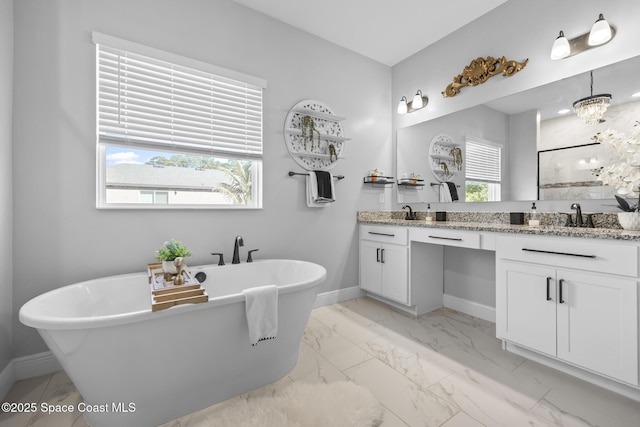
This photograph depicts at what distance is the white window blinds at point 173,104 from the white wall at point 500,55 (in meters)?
1.90

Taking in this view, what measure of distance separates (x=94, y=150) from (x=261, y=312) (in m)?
1.64

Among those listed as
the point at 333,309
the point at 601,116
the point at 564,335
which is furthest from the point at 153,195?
the point at 601,116

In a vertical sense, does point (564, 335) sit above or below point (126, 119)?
below

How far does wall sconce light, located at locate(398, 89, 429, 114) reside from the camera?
3.11m

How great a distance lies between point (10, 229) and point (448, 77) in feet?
12.4

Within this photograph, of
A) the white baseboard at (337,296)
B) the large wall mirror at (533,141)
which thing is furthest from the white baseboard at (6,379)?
the large wall mirror at (533,141)

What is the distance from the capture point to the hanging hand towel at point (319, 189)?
2.76m

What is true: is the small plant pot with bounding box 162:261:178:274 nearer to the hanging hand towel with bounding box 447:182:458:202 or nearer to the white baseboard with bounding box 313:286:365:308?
the white baseboard with bounding box 313:286:365:308

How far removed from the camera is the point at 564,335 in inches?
66.4

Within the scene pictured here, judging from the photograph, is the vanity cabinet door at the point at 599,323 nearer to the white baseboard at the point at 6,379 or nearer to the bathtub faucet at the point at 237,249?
the bathtub faucet at the point at 237,249

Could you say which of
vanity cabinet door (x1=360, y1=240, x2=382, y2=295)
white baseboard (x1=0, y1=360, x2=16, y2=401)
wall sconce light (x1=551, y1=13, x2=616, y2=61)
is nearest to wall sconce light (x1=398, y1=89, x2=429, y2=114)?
wall sconce light (x1=551, y1=13, x2=616, y2=61)

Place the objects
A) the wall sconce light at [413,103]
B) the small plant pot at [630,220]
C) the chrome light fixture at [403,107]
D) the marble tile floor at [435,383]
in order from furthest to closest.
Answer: the chrome light fixture at [403,107] < the wall sconce light at [413,103] < the small plant pot at [630,220] < the marble tile floor at [435,383]

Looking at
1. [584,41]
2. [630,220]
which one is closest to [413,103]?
[584,41]

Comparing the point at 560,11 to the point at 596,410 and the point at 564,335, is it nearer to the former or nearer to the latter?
the point at 564,335
